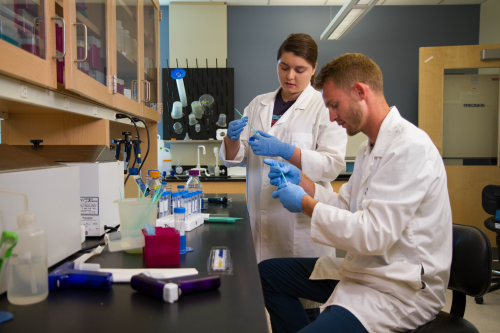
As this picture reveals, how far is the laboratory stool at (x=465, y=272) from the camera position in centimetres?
101

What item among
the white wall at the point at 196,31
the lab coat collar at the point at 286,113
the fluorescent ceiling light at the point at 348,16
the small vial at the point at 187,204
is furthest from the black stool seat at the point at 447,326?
the white wall at the point at 196,31

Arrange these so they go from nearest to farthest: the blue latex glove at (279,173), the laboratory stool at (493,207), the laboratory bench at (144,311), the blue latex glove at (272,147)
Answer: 1. the laboratory bench at (144,311)
2. the blue latex glove at (279,173)
3. the blue latex glove at (272,147)
4. the laboratory stool at (493,207)

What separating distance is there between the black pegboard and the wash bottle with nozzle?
10.7ft

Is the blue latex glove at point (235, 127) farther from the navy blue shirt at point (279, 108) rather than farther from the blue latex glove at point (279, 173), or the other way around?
the blue latex glove at point (279, 173)

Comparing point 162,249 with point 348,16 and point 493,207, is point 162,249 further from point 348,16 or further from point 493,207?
point 348,16

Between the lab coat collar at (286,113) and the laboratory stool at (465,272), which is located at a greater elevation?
the lab coat collar at (286,113)

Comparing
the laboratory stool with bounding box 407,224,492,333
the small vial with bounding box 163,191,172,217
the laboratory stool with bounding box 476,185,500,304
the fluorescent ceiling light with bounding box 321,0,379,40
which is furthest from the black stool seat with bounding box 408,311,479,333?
the fluorescent ceiling light with bounding box 321,0,379,40

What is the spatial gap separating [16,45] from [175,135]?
3056mm

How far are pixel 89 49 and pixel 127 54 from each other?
18.3 inches

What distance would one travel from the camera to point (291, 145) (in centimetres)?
165

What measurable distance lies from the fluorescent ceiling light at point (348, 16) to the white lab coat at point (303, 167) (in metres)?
1.40

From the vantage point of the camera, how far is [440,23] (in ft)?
13.5

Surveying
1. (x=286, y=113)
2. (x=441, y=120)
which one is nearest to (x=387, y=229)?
(x=286, y=113)

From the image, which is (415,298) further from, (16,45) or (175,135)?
(175,135)
